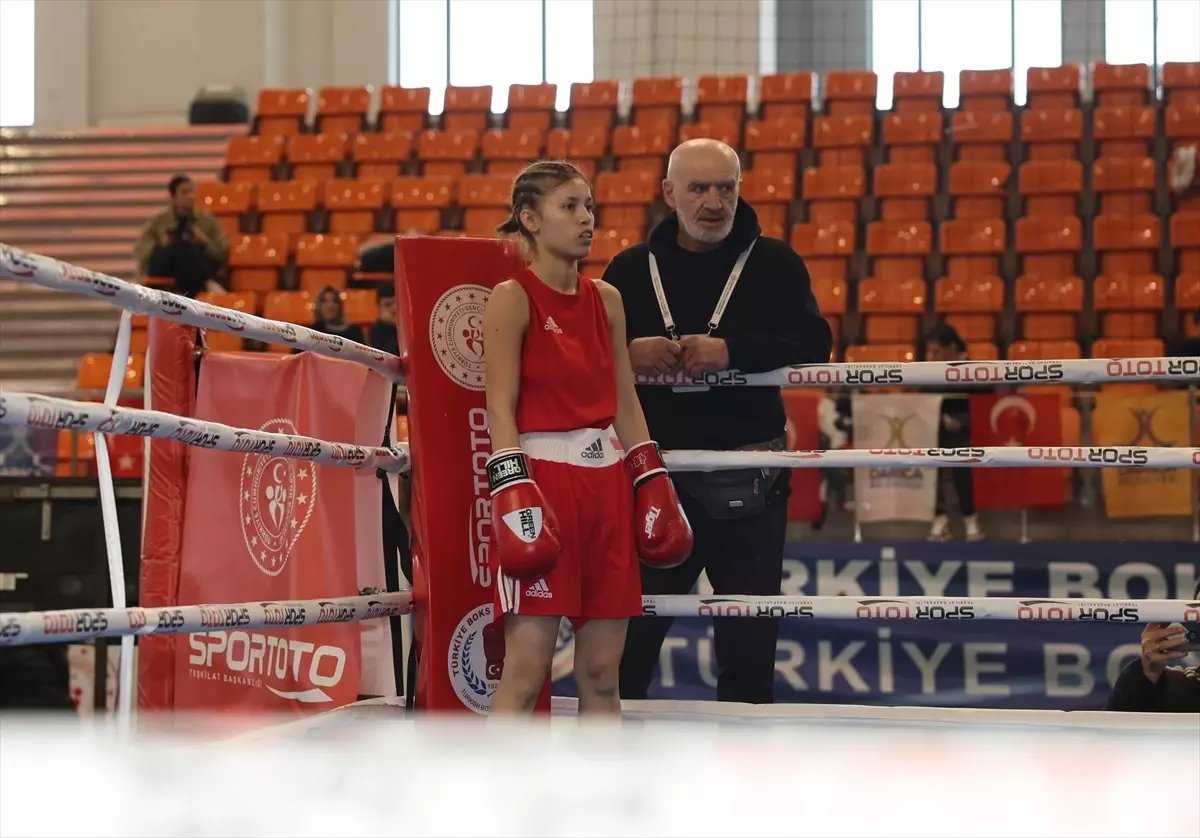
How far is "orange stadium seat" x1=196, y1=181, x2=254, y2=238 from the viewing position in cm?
1047

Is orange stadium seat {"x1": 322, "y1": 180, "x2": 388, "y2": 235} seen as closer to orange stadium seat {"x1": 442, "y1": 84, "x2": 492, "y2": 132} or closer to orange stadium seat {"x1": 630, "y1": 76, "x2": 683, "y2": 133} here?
orange stadium seat {"x1": 442, "y1": 84, "x2": 492, "y2": 132}

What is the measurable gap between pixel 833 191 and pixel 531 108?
281 centimetres

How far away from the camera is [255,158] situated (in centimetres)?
1116

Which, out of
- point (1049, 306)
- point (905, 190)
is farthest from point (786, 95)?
point (1049, 306)

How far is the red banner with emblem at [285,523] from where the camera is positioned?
9.96ft

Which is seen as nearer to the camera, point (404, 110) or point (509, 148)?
point (509, 148)

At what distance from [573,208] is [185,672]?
133 cm

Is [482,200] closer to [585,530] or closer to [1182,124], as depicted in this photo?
[1182,124]

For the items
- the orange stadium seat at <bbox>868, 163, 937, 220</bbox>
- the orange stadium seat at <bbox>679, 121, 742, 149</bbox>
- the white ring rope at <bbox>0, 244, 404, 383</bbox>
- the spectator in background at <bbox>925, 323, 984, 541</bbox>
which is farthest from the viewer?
the orange stadium seat at <bbox>679, 121, 742, 149</bbox>

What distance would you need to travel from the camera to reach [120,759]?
90cm

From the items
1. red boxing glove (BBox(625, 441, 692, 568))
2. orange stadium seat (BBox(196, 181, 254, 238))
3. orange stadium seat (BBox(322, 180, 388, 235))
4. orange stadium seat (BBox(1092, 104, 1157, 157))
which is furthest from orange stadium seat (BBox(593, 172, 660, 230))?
red boxing glove (BBox(625, 441, 692, 568))

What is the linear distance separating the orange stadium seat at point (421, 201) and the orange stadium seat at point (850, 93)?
286 centimetres

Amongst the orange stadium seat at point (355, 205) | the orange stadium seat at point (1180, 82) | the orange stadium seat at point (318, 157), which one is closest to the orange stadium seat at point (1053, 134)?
the orange stadium seat at point (1180, 82)

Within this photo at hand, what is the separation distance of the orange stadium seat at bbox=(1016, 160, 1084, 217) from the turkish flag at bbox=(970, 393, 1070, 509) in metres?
3.88
